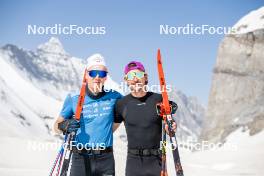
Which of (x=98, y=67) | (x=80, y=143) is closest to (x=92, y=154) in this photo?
(x=80, y=143)

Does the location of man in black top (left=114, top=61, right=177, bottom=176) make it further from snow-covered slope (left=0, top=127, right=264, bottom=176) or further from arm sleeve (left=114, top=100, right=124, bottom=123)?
snow-covered slope (left=0, top=127, right=264, bottom=176)

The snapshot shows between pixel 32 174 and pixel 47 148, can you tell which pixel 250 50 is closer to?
pixel 47 148

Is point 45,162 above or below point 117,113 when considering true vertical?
below

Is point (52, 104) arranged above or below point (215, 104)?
above

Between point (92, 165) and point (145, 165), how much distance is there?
0.92 meters

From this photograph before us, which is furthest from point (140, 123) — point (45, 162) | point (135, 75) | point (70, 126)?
point (45, 162)

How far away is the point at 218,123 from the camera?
236 ft

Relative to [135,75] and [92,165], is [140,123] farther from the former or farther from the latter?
[92,165]

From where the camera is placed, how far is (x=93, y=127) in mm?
7379

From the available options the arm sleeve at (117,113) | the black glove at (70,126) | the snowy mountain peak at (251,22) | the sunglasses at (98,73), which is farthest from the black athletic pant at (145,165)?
the snowy mountain peak at (251,22)

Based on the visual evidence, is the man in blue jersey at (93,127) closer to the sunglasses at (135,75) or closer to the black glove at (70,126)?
the black glove at (70,126)

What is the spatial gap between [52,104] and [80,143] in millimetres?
171351

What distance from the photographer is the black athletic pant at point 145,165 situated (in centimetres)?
721

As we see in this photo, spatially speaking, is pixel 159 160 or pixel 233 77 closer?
pixel 159 160
